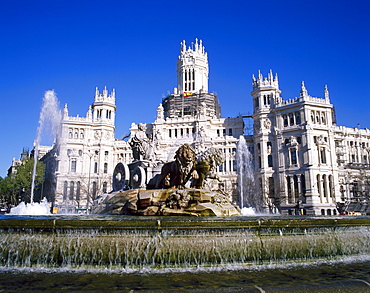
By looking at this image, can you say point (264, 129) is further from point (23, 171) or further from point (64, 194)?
point (23, 171)

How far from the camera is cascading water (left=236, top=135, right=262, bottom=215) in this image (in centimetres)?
6077

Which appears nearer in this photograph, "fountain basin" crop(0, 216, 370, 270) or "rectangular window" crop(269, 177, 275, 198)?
"fountain basin" crop(0, 216, 370, 270)

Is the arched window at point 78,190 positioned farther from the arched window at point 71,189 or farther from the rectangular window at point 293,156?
the rectangular window at point 293,156

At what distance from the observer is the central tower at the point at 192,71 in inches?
3428

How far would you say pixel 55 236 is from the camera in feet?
27.0

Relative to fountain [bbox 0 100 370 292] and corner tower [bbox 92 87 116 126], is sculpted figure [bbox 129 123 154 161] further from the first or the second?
corner tower [bbox 92 87 116 126]

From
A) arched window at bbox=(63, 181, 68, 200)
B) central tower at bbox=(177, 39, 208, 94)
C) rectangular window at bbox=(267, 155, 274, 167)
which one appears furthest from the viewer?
central tower at bbox=(177, 39, 208, 94)

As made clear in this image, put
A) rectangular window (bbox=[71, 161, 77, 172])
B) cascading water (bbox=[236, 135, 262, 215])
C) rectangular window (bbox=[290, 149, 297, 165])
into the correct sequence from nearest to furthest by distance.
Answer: cascading water (bbox=[236, 135, 262, 215]) < rectangular window (bbox=[290, 149, 297, 165]) < rectangular window (bbox=[71, 161, 77, 172])

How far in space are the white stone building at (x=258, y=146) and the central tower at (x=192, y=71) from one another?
37cm

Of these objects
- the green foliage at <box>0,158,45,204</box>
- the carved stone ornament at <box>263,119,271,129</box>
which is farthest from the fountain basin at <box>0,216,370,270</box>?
the green foliage at <box>0,158,45,204</box>

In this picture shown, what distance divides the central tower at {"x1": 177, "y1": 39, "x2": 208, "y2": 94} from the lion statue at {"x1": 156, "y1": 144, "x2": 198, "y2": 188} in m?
70.7

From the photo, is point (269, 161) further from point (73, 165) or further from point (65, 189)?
point (65, 189)

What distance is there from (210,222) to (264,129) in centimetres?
6125

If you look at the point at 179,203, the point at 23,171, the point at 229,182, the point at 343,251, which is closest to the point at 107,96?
the point at 23,171
